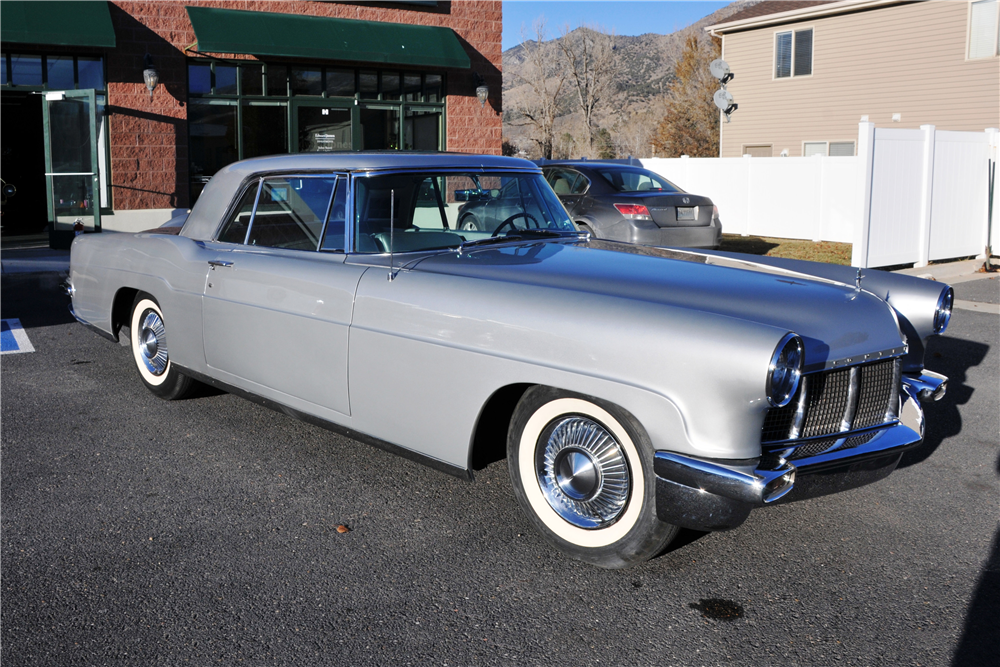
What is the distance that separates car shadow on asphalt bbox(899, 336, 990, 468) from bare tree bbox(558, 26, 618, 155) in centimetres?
3984

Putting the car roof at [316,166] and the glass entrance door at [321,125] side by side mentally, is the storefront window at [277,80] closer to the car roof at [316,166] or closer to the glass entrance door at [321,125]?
the glass entrance door at [321,125]

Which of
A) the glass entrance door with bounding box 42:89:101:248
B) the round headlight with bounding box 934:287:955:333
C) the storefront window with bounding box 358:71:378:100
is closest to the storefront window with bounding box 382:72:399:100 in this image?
the storefront window with bounding box 358:71:378:100

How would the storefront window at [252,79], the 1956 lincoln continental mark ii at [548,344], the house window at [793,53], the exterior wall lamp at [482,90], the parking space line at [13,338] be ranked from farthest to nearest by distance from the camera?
the house window at [793,53]
the exterior wall lamp at [482,90]
the storefront window at [252,79]
the parking space line at [13,338]
the 1956 lincoln continental mark ii at [548,344]

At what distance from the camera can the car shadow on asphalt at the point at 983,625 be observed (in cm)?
268

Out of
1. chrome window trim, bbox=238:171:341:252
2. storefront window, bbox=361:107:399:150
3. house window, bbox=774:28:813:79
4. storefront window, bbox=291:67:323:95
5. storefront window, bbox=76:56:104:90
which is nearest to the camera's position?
chrome window trim, bbox=238:171:341:252

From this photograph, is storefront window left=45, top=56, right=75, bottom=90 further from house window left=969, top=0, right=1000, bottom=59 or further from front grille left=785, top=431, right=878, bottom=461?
house window left=969, top=0, right=1000, bottom=59

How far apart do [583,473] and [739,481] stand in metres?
0.64

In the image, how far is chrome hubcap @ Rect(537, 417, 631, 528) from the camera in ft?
10.5

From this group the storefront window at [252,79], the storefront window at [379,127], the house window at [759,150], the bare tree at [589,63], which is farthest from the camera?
the bare tree at [589,63]

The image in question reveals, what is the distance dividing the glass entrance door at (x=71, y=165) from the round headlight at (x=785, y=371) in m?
12.9

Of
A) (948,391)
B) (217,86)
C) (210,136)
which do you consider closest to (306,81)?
(217,86)

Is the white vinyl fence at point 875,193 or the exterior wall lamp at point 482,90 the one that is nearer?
the white vinyl fence at point 875,193

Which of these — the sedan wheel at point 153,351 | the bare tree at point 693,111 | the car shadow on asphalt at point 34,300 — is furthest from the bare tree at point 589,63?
the sedan wheel at point 153,351

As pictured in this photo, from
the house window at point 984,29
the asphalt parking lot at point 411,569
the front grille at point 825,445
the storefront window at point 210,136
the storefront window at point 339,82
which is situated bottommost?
the asphalt parking lot at point 411,569
